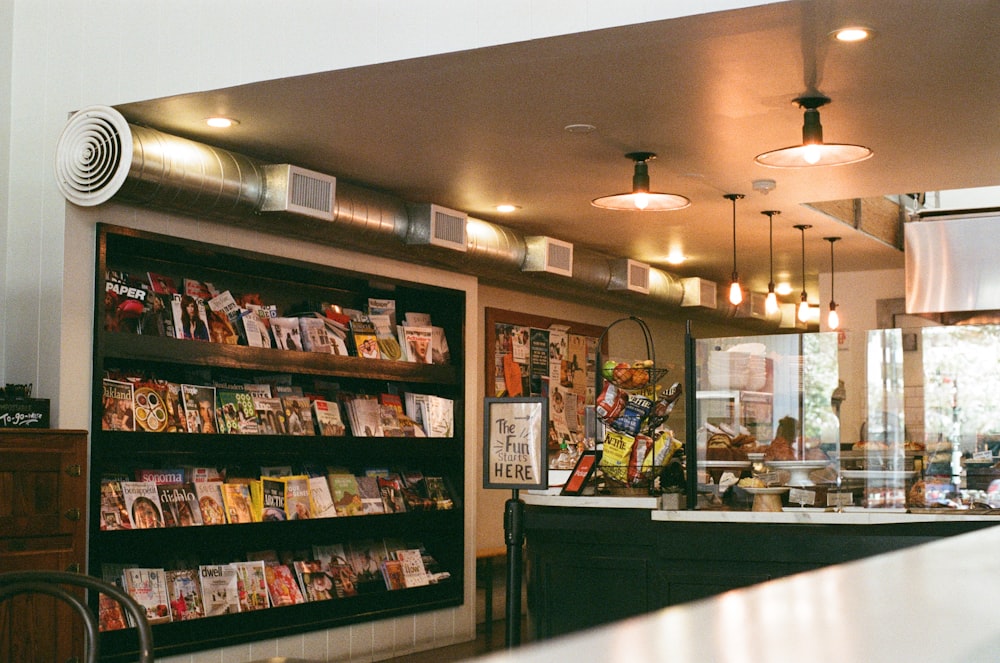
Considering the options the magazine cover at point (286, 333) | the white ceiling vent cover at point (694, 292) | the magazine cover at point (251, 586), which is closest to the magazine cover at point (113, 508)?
the magazine cover at point (251, 586)

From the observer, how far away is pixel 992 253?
7.53 metres

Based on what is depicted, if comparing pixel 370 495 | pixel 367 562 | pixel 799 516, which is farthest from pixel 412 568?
pixel 799 516

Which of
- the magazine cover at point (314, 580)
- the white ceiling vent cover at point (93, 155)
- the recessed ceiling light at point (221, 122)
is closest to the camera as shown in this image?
the white ceiling vent cover at point (93, 155)

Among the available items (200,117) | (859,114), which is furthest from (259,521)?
(859,114)

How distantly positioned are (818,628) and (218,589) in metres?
5.65

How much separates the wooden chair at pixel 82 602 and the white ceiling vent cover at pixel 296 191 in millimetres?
3429

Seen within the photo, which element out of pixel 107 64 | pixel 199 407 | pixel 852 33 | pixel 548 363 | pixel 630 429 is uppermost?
pixel 107 64

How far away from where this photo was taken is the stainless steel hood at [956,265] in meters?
7.56

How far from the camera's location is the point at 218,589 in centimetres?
582

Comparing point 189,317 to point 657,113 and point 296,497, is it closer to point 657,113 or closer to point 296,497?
point 296,497

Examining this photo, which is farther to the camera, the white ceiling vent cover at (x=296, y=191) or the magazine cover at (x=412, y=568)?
the magazine cover at (x=412, y=568)

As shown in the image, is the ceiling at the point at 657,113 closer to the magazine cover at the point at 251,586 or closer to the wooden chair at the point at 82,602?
the magazine cover at the point at 251,586

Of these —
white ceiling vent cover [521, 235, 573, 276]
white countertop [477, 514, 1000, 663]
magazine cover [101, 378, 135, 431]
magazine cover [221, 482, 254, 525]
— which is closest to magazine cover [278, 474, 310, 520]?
magazine cover [221, 482, 254, 525]

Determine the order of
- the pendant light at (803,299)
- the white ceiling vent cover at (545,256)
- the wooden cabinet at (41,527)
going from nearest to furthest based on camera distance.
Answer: the wooden cabinet at (41,527), the white ceiling vent cover at (545,256), the pendant light at (803,299)
